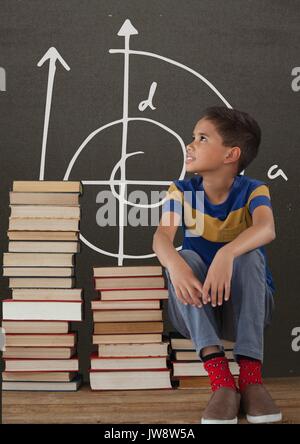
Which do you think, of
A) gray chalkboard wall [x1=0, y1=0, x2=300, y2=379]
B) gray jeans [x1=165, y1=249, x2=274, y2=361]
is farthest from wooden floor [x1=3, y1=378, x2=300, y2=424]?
gray chalkboard wall [x1=0, y1=0, x2=300, y2=379]

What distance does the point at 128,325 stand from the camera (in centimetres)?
221

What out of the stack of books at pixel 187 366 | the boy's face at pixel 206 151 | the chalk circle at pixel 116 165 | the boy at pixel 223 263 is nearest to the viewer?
the boy at pixel 223 263

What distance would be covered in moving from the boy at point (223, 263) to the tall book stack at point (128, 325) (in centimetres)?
19

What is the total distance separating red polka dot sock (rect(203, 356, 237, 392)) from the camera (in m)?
1.74

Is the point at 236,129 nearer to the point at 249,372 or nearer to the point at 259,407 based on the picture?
the point at 249,372

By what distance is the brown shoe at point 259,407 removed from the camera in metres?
1.69

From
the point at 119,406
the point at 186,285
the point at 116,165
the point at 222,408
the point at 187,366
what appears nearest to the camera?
the point at 222,408

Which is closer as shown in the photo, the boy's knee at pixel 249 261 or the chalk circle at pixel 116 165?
the boy's knee at pixel 249 261

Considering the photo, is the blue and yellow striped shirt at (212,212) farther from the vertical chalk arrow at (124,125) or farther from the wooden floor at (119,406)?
the vertical chalk arrow at (124,125)

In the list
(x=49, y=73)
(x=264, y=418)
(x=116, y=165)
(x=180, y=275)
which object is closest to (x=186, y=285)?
(x=180, y=275)

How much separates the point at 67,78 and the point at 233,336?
132 cm

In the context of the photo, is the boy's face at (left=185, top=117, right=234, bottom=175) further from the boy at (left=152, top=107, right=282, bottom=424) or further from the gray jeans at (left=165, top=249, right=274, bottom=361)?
the gray jeans at (left=165, top=249, right=274, bottom=361)

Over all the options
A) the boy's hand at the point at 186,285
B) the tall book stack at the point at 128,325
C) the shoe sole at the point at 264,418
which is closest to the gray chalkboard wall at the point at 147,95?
the tall book stack at the point at 128,325

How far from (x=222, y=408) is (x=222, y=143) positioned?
84 cm
